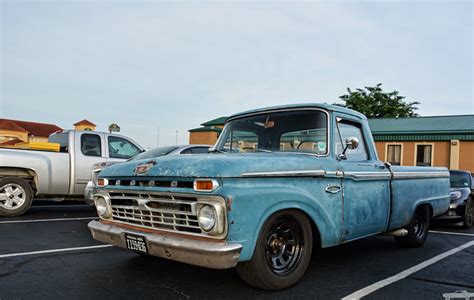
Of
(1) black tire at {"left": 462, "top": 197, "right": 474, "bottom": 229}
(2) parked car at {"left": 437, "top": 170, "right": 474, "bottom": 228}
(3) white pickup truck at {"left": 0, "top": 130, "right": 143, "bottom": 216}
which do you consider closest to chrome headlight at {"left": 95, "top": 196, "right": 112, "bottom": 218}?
(3) white pickup truck at {"left": 0, "top": 130, "right": 143, "bottom": 216}

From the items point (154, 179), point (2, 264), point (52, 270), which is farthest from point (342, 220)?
point (2, 264)

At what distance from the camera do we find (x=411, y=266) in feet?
16.6

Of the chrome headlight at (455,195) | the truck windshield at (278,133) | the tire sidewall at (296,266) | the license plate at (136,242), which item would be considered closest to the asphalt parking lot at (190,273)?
the tire sidewall at (296,266)

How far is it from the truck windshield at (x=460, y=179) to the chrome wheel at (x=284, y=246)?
7330mm

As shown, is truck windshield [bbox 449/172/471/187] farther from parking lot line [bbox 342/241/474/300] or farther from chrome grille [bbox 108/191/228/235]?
chrome grille [bbox 108/191/228/235]

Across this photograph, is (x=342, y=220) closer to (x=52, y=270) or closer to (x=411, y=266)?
(x=411, y=266)

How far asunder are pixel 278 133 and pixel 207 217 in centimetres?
183

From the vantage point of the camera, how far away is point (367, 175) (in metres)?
4.84

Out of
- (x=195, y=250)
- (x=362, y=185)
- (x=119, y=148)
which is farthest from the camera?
(x=119, y=148)

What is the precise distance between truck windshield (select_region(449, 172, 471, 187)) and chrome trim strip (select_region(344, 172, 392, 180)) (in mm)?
5479

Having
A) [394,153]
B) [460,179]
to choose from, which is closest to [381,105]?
[394,153]

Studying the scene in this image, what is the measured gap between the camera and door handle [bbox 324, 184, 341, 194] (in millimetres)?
4195

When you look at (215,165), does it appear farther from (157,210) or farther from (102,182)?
(102,182)

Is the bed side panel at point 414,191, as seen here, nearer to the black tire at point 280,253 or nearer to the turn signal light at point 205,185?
the black tire at point 280,253
